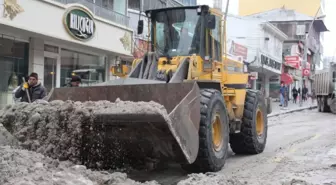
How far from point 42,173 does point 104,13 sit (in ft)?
42.2

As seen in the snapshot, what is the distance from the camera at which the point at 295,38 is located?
185ft

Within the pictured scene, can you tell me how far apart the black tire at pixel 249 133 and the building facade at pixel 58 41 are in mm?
6899

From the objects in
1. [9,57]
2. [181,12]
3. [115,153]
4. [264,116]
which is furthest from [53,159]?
[9,57]

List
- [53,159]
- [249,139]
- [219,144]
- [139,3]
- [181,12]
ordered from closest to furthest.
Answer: [53,159], [219,144], [181,12], [249,139], [139,3]

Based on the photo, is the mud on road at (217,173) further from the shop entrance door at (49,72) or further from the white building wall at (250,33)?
the white building wall at (250,33)

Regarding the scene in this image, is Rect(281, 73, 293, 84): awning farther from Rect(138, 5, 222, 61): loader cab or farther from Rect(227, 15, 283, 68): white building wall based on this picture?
Rect(138, 5, 222, 61): loader cab

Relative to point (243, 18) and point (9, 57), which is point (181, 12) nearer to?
point (9, 57)

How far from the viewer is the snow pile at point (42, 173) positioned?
14.0ft

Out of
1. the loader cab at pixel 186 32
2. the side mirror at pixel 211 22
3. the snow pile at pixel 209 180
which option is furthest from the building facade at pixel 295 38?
the snow pile at pixel 209 180

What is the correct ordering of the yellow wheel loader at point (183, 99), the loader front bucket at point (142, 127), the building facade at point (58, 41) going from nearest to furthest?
the loader front bucket at point (142, 127), the yellow wheel loader at point (183, 99), the building facade at point (58, 41)

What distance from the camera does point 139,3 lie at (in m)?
21.2

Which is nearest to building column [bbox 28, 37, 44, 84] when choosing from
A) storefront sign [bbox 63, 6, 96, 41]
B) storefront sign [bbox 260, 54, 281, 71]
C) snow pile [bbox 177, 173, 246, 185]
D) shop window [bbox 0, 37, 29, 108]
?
shop window [bbox 0, 37, 29, 108]

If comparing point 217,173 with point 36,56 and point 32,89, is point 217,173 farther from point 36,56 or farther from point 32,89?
point 36,56

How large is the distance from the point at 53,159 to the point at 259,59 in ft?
97.2
